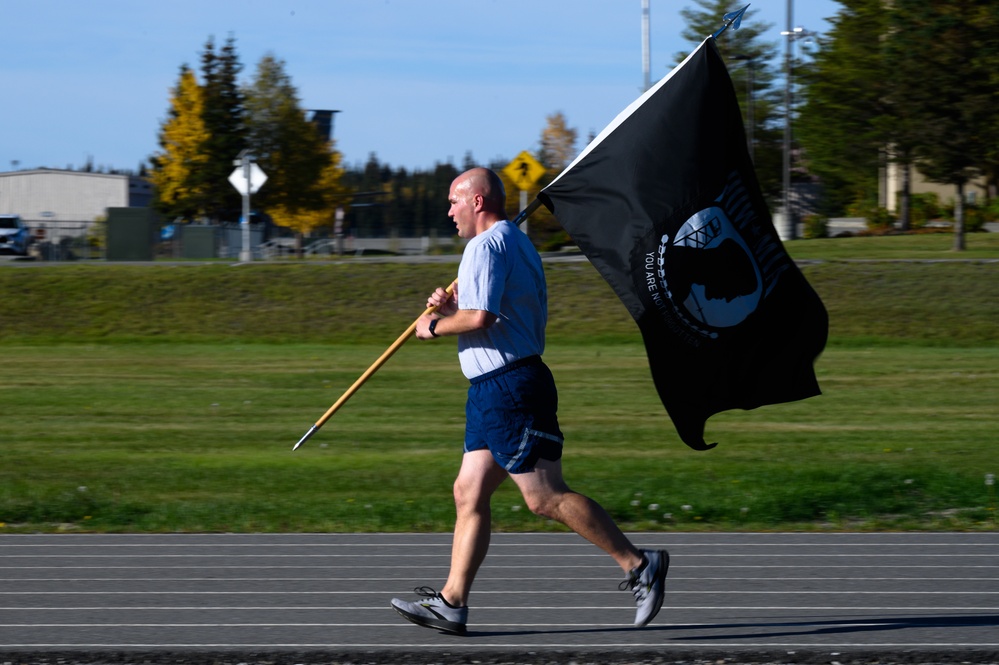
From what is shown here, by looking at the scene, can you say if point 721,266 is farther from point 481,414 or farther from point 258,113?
point 258,113

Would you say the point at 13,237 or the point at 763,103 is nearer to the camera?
the point at 13,237

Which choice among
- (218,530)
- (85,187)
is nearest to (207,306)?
(218,530)

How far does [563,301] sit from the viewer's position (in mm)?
27062

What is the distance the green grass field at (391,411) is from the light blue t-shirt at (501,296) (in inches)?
122

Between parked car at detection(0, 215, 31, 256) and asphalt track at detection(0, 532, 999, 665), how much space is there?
44.0 metres

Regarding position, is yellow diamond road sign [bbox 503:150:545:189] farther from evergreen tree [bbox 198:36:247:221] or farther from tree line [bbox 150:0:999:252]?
evergreen tree [bbox 198:36:247:221]

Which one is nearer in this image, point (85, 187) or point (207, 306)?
point (207, 306)

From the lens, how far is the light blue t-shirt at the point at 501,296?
5.73 metres

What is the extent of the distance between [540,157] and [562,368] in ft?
214

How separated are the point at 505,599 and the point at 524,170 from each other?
21.3 m

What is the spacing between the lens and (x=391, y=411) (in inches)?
617

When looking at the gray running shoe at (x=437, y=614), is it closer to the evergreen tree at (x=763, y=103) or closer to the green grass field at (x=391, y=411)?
the green grass field at (x=391, y=411)

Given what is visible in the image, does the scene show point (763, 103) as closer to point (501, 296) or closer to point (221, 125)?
point (221, 125)

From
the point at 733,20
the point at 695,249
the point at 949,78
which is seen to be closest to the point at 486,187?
the point at 695,249
